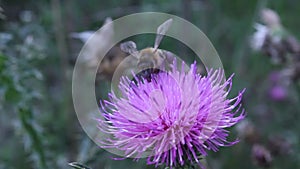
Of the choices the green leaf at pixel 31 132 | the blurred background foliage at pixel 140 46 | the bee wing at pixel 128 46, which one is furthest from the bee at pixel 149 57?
the blurred background foliage at pixel 140 46

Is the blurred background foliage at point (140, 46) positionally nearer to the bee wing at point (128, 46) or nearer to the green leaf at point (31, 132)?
the green leaf at point (31, 132)

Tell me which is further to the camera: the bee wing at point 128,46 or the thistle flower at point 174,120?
the bee wing at point 128,46

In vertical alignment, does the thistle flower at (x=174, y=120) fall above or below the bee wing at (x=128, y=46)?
below

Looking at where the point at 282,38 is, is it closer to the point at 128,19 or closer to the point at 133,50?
the point at 128,19

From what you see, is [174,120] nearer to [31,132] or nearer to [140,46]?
[31,132]

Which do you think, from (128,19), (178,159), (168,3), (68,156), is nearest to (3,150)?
(68,156)

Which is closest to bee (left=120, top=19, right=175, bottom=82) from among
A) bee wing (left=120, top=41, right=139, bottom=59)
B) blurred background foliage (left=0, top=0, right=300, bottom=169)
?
bee wing (left=120, top=41, right=139, bottom=59)

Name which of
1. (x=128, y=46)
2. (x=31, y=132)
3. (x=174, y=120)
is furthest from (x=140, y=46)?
(x=174, y=120)
